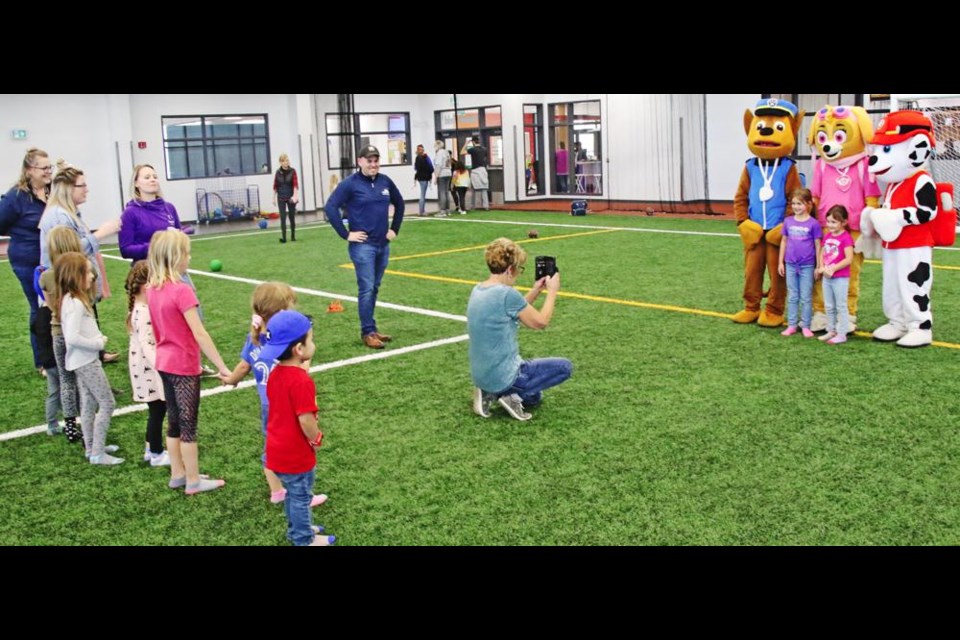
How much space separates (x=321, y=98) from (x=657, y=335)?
72.5 feet

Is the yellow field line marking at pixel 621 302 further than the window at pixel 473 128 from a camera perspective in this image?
No

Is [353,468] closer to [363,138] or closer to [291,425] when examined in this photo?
[291,425]

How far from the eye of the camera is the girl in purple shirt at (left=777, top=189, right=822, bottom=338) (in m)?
9.19

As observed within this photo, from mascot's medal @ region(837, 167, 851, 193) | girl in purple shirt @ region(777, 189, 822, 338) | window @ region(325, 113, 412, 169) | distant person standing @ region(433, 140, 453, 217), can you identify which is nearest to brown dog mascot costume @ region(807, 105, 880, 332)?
mascot's medal @ region(837, 167, 851, 193)

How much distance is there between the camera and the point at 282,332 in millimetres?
4629

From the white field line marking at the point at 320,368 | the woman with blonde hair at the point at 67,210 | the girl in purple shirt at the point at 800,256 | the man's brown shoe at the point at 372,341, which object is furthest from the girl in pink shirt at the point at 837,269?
the woman with blonde hair at the point at 67,210

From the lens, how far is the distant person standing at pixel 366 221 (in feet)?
31.2

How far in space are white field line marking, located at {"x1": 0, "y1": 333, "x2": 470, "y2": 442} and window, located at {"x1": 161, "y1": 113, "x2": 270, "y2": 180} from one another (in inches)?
772

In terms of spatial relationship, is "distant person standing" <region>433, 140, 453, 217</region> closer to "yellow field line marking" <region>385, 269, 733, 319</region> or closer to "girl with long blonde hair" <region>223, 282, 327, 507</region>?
"yellow field line marking" <region>385, 269, 733, 319</region>

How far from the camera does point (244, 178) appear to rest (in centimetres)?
2834

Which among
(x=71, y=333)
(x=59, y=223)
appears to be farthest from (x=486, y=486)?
(x=59, y=223)

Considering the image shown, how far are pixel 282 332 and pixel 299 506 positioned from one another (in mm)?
916

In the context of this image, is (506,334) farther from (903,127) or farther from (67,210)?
(903,127)

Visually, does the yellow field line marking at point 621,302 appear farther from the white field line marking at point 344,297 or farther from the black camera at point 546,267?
the black camera at point 546,267
